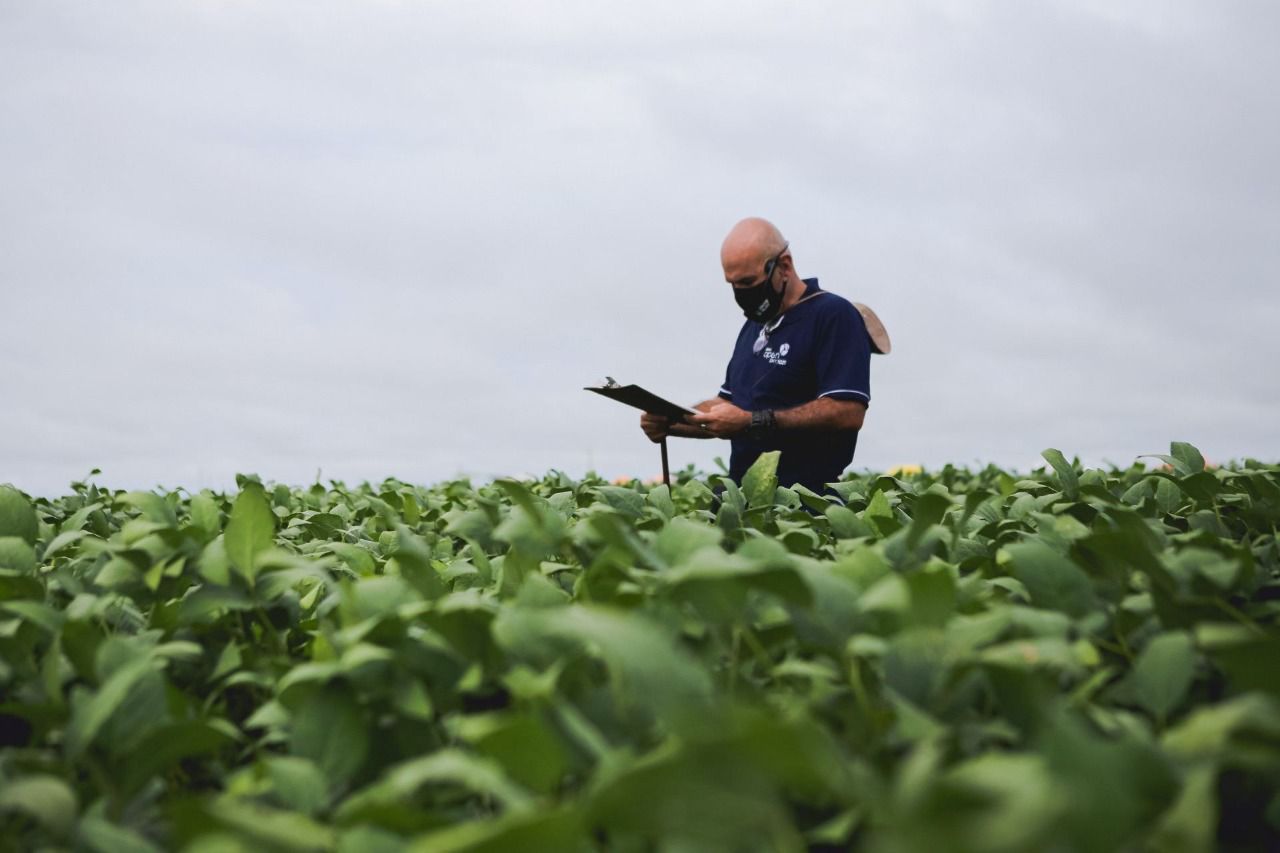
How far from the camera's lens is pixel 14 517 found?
238 cm

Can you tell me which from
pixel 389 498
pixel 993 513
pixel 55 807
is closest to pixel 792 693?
pixel 55 807

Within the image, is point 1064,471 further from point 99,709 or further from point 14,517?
point 14,517

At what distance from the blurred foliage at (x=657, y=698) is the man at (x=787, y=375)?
2.97m

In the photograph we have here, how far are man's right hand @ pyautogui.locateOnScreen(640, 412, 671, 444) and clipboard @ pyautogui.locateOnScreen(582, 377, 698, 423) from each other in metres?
0.39

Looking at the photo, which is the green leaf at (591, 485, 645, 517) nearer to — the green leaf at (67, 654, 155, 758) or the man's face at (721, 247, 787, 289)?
the green leaf at (67, 654, 155, 758)

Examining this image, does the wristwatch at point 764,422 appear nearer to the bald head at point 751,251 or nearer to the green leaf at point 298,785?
the bald head at point 751,251

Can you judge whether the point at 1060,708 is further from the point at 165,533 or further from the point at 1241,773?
the point at 165,533

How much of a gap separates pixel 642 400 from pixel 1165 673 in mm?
3597

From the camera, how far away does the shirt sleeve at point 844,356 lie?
5254mm

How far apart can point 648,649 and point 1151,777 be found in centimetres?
49

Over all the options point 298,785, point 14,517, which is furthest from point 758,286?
point 298,785

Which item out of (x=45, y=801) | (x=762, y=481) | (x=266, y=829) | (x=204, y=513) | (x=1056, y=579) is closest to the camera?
(x=266, y=829)

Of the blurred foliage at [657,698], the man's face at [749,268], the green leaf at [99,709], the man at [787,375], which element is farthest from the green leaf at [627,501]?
the man's face at [749,268]

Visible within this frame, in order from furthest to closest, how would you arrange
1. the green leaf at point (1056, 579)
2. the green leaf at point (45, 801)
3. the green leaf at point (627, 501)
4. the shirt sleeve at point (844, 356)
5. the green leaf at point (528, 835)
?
the shirt sleeve at point (844, 356), the green leaf at point (627, 501), the green leaf at point (1056, 579), the green leaf at point (45, 801), the green leaf at point (528, 835)
